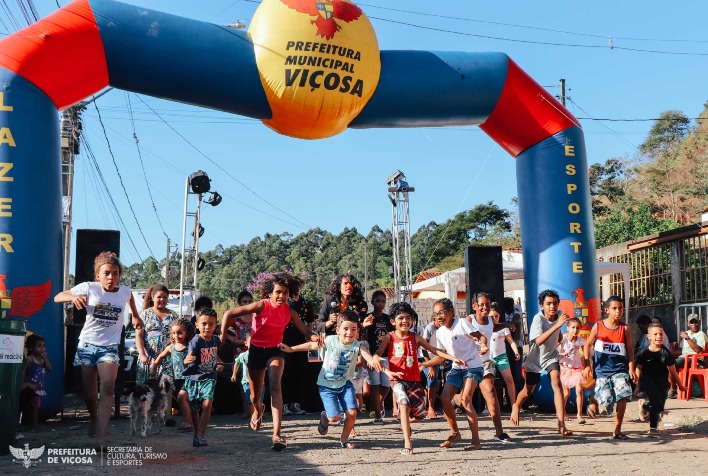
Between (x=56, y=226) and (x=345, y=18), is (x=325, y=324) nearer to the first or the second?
(x=56, y=226)

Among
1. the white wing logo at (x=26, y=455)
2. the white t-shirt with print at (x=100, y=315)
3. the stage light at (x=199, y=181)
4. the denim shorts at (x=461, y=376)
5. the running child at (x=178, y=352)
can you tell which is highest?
the stage light at (x=199, y=181)

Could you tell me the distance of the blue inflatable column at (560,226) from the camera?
10.4 meters

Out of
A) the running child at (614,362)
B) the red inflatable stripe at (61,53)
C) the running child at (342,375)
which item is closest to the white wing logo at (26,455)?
the running child at (342,375)

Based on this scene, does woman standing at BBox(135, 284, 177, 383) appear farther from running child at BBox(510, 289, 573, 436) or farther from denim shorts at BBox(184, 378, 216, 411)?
running child at BBox(510, 289, 573, 436)

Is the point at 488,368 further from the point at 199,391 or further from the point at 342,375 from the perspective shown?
the point at 199,391

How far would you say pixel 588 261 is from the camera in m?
10.5

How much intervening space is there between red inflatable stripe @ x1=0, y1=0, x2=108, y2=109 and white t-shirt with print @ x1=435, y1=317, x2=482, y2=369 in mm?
5300

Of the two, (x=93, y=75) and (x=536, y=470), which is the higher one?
(x=93, y=75)

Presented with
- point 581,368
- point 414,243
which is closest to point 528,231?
point 581,368

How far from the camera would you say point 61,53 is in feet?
28.5

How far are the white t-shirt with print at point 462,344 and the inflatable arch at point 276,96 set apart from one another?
3.39 m

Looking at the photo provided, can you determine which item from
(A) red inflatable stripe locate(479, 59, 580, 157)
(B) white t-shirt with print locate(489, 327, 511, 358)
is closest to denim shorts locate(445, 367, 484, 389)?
(B) white t-shirt with print locate(489, 327, 511, 358)

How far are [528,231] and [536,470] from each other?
5.49 m

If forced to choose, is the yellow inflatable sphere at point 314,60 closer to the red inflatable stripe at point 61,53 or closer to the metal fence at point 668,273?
the red inflatable stripe at point 61,53
